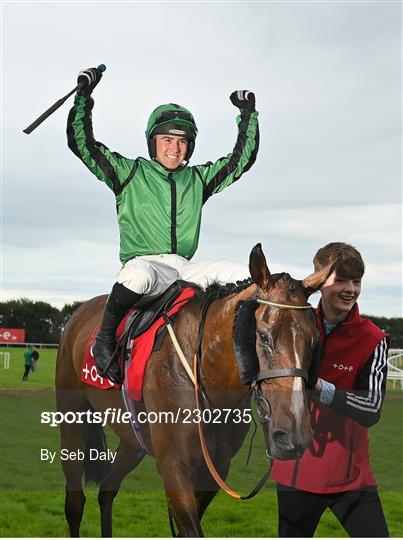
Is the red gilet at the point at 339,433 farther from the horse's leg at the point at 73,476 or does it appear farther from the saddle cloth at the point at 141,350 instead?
the horse's leg at the point at 73,476

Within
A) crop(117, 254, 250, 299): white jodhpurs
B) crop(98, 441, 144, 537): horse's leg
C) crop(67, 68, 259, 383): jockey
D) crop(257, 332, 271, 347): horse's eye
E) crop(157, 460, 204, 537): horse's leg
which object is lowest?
crop(98, 441, 144, 537): horse's leg

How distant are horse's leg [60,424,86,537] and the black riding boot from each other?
120 cm

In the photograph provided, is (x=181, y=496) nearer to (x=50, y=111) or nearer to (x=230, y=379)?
(x=230, y=379)

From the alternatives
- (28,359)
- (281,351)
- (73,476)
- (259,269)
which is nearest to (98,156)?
(259,269)

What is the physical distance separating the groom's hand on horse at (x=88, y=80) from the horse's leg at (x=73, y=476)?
2.56 meters

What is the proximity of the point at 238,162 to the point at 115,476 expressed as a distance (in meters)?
2.59

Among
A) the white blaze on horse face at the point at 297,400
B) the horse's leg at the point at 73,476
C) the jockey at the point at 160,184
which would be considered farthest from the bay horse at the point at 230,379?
the horse's leg at the point at 73,476

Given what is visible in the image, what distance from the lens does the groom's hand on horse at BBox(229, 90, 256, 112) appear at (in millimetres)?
3643

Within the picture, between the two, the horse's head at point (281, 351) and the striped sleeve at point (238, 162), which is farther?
the striped sleeve at point (238, 162)

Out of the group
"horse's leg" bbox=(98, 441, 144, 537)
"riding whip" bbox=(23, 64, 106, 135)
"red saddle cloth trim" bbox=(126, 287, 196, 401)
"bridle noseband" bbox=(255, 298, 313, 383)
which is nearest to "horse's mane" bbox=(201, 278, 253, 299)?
"red saddle cloth trim" bbox=(126, 287, 196, 401)

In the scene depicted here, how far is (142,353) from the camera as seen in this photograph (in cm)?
352

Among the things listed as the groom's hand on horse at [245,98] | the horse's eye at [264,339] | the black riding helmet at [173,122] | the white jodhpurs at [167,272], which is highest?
the groom's hand on horse at [245,98]

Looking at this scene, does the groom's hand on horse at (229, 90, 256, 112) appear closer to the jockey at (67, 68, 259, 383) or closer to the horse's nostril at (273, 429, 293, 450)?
the jockey at (67, 68, 259, 383)

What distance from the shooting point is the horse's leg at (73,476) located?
178 inches
